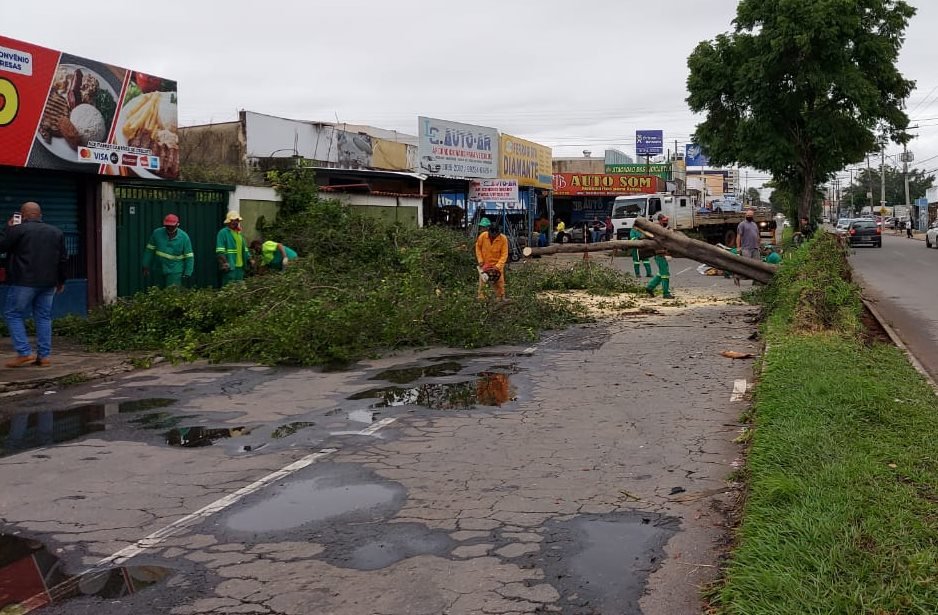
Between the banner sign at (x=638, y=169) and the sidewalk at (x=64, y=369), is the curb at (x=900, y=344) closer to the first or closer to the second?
the sidewalk at (x=64, y=369)

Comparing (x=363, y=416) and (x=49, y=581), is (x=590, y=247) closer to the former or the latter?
(x=363, y=416)

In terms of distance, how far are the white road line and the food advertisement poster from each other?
8.47m

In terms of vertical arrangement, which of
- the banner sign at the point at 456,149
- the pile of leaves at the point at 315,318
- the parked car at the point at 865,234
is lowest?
the pile of leaves at the point at 315,318

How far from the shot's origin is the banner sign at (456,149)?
27.7 m

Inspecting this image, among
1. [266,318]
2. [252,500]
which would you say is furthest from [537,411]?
[266,318]

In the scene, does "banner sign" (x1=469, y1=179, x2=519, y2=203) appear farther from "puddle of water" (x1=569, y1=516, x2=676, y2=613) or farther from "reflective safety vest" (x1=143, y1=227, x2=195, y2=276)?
"puddle of water" (x1=569, y1=516, x2=676, y2=613)

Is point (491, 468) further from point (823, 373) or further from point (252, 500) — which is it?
point (823, 373)

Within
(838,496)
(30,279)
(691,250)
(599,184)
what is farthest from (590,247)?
(599,184)

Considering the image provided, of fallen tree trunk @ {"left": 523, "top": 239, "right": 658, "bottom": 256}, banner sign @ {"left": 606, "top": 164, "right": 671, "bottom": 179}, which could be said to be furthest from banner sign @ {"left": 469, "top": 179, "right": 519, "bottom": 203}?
banner sign @ {"left": 606, "top": 164, "right": 671, "bottom": 179}

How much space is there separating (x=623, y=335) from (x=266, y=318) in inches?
198

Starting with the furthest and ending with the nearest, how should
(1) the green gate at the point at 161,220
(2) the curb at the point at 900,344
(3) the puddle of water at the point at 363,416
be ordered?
(1) the green gate at the point at 161,220 < (2) the curb at the point at 900,344 < (3) the puddle of water at the point at 363,416

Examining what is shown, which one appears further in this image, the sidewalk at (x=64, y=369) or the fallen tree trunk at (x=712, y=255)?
the fallen tree trunk at (x=712, y=255)

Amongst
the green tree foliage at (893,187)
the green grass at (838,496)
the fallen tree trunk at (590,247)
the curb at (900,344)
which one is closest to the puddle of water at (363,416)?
the green grass at (838,496)

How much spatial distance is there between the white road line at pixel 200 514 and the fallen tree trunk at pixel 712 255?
10949 millimetres
